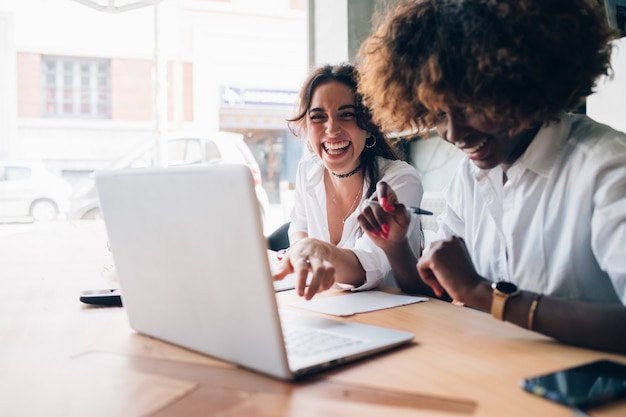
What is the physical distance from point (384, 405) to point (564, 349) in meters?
0.33

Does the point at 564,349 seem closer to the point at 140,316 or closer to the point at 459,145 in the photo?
the point at 459,145

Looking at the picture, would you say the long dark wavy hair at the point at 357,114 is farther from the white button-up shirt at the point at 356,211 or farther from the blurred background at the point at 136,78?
the blurred background at the point at 136,78

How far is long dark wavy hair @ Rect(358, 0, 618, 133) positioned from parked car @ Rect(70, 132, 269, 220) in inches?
159

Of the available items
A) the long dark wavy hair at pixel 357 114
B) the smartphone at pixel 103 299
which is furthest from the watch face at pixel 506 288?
the long dark wavy hair at pixel 357 114

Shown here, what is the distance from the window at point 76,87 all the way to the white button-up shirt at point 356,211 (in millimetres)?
7111

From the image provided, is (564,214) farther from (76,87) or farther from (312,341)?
(76,87)

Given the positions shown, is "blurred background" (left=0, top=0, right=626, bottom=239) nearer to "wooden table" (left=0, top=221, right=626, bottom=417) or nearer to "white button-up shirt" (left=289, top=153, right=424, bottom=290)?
"white button-up shirt" (left=289, top=153, right=424, bottom=290)

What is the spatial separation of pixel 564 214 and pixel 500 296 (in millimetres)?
251

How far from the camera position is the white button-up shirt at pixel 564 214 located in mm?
843

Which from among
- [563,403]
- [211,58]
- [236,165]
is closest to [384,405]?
[563,403]

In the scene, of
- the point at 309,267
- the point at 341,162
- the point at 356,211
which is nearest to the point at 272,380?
the point at 309,267

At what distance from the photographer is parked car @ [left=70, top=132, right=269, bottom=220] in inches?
200

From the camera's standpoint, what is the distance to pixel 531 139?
3.45ft

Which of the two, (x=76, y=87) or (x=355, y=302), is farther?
(x=76, y=87)
